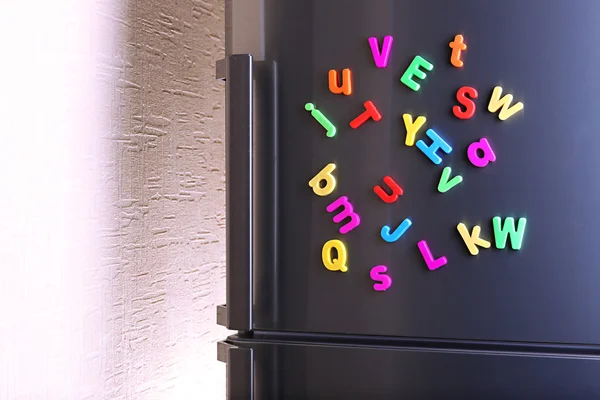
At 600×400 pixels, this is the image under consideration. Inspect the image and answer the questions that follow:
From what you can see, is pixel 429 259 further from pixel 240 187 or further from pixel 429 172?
pixel 240 187

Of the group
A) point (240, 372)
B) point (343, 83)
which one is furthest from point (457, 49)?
point (240, 372)

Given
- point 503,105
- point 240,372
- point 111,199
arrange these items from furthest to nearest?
point 111,199 < point 240,372 < point 503,105

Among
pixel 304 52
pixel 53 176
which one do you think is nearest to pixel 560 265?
pixel 304 52

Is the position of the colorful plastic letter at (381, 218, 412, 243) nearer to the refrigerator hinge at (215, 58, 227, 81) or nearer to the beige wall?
the refrigerator hinge at (215, 58, 227, 81)

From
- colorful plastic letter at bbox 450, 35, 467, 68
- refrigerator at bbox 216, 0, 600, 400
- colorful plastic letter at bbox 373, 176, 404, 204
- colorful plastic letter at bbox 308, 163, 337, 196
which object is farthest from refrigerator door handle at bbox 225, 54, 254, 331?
colorful plastic letter at bbox 450, 35, 467, 68

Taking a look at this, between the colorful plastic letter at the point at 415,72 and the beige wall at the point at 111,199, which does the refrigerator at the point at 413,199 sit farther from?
the beige wall at the point at 111,199

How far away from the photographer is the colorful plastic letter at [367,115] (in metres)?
0.99

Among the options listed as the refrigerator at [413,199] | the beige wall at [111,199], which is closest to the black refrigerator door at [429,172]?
the refrigerator at [413,199]

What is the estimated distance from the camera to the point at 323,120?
1.01 metres

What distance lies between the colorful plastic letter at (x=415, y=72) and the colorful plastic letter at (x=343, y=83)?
0.08 m

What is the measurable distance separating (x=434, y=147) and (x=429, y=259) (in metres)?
0.17

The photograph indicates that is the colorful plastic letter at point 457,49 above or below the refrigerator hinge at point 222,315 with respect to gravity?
above

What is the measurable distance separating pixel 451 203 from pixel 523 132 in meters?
0.15

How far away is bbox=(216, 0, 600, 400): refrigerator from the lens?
37.3 inches
